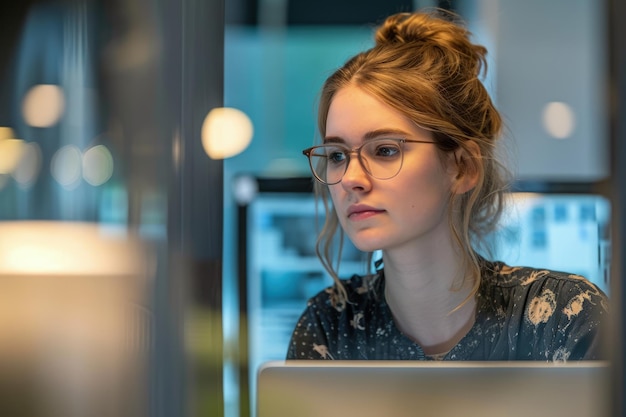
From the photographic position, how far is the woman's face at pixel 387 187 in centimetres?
115

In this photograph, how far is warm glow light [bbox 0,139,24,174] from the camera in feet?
2.98

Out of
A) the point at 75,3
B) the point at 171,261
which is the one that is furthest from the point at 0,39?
the point at 171,261

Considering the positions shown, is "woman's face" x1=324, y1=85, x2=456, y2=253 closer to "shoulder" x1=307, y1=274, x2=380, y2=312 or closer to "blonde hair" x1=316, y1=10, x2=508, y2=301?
"blonde hair" x1=316, y1=10, x2=508, y2=301

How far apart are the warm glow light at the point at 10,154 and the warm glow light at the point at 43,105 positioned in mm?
30

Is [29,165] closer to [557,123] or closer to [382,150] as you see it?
[382,150]

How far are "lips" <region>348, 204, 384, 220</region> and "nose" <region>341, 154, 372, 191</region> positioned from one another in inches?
1.1

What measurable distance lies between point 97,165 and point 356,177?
407 millimetres

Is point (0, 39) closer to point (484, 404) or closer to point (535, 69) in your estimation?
point (484, 404)

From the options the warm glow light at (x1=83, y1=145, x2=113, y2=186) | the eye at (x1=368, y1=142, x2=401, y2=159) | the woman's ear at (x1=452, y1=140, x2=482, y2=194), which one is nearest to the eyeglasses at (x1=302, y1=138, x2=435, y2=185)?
the eye at (x1=368, y1=142, x2=401, y2=159)

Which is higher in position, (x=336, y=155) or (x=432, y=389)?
(x=336, y=155)

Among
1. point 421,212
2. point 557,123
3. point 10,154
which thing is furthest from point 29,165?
point 557,123

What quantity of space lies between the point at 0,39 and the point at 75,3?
12 cm

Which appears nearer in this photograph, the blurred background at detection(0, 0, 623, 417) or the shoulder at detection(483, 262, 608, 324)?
the blurred background at detection(0, 0, 623, 417)

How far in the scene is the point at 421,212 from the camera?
1.22 meters
